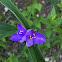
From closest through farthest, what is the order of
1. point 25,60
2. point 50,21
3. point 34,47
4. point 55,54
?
point 34,47
point 50,21
point 25,60
point 55,54

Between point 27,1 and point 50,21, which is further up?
point 27,1

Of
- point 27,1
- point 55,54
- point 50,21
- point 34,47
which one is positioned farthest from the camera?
point 27,1

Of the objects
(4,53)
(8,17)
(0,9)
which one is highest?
(0,9)

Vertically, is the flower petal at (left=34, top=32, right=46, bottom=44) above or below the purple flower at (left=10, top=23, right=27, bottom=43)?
below

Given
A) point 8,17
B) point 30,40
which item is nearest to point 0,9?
point 8,17

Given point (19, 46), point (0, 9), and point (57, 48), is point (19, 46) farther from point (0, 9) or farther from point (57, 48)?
point (0, 9)

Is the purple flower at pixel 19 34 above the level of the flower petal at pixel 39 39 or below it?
above

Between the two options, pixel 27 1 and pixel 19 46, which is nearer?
pixel 19 46
